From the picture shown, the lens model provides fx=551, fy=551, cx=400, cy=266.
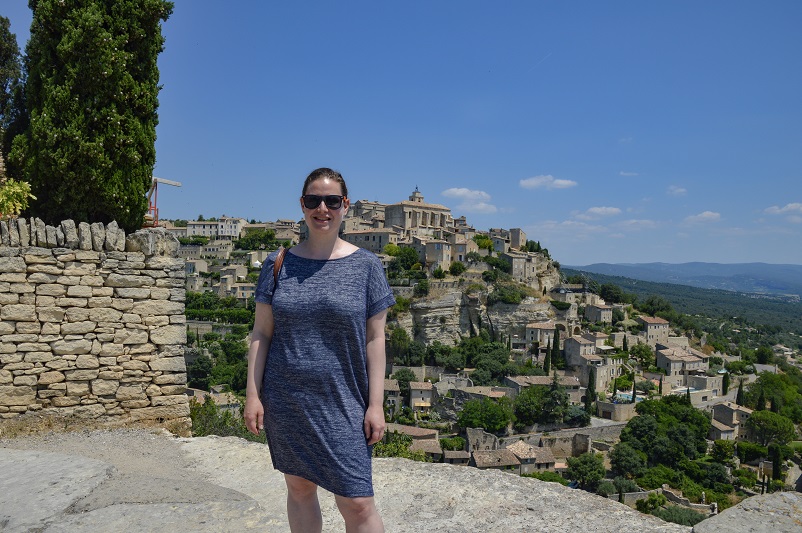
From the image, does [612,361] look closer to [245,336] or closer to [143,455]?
[245,336]

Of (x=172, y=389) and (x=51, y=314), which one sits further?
(x=172, y=389)

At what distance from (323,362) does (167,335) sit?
3.39 m

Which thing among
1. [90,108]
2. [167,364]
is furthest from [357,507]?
[90,108]

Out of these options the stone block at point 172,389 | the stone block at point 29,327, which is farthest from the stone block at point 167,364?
the stone block at point 29,327

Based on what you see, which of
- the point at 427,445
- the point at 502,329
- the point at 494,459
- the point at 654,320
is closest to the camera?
the point at 494,459

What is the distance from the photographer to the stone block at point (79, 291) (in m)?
4.83

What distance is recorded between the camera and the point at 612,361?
163ft

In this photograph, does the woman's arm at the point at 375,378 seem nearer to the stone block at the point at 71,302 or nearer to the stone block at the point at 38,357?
the stone block at the point at 71,302

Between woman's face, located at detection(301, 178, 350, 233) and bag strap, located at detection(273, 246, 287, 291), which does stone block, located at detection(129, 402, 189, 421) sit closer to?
bag strap, located at detection(273, 246, 287, 291)

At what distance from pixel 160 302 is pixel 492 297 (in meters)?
54.9

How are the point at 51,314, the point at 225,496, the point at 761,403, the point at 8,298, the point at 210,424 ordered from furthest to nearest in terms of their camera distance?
the point at 761,403
the point at 210,424
the point at 51,314
the point at 8,298
the point at 225,496

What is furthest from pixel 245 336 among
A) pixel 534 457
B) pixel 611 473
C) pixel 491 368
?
pixel 611 473

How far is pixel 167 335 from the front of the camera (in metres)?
5.10

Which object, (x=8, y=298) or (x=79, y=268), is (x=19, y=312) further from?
(x=79, y=268)
